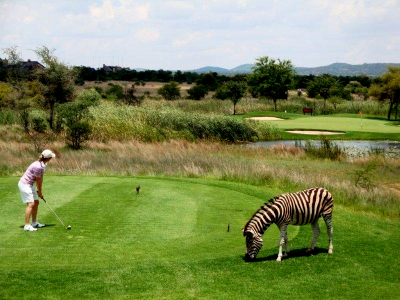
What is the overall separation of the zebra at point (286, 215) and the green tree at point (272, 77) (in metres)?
56.1

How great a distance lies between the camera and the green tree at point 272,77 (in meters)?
66.6

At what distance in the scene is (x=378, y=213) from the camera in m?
16.2

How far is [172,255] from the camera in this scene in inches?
396

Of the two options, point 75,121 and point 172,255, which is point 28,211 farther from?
point 75,121

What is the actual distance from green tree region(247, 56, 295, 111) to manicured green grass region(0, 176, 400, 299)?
5311 centimetres

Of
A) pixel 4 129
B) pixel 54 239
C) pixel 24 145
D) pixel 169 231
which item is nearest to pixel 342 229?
pixel 169 231

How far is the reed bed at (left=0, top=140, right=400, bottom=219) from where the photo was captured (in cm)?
1860

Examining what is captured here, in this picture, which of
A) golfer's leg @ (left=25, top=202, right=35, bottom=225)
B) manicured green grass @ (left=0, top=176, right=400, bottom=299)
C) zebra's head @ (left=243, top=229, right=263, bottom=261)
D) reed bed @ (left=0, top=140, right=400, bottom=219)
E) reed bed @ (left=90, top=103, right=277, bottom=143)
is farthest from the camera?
reed bed @ (left=90, top=103, right=277, bottom=143)

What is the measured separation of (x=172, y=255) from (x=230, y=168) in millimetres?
11505

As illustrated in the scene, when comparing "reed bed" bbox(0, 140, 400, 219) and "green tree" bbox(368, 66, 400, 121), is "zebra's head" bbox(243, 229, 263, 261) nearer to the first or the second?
"reed bed" bbox(0, 140, 400, 219)

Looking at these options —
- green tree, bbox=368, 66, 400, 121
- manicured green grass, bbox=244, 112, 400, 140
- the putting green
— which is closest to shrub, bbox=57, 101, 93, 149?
the putting green

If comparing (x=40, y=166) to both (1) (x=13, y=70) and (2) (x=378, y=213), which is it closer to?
(2) (x=378, y=213)

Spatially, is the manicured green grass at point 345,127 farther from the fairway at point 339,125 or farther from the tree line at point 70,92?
the tree line at point 70,92

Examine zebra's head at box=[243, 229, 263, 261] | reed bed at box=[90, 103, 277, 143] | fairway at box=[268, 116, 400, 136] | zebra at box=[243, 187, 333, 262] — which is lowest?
fairway at box=[268, 116, 400, 136]
